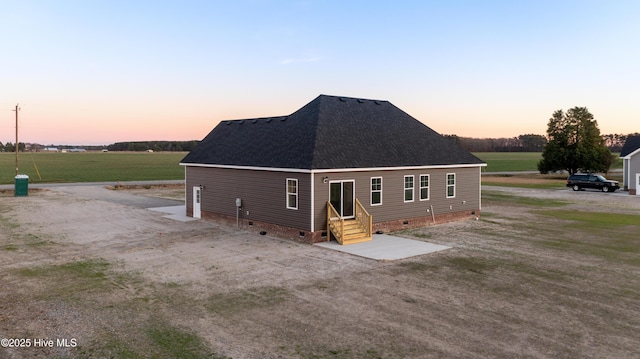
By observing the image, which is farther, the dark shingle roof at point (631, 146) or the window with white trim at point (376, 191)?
→ the dark shingle roof at point (631, 146)

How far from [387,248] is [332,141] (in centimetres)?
576

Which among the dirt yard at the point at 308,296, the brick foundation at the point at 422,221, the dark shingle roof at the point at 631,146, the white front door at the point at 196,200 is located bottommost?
the dirt yard at the point at 308,296

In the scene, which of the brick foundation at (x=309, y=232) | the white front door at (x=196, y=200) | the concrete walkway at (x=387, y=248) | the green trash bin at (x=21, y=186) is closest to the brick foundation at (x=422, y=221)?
the brick foundation at (x=309, y=232)

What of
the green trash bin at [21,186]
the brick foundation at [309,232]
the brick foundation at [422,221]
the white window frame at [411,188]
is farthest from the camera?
the green trash bin at [21,186]

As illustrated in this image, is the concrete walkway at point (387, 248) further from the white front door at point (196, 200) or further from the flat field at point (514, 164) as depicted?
the flat field at point (514, 164)

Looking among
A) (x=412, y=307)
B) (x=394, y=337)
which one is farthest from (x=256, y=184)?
(x=394, y=337)

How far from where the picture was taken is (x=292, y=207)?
761 inches

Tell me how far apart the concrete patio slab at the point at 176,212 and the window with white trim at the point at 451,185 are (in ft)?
44.2

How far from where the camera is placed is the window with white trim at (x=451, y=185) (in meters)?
24.3

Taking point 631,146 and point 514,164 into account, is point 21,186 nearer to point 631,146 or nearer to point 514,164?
point 631,146

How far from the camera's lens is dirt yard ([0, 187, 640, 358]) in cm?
870

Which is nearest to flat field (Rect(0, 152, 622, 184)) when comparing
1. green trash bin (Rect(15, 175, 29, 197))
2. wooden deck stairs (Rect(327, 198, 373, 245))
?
green trash bin (Rect(15, 175, 29, 197))

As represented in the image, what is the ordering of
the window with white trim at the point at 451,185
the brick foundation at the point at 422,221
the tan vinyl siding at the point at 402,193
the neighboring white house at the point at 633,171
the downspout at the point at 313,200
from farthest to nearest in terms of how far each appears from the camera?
the neighboring white house at the point at 633,171, the window with white trim at the point at 451,185, the brick foundation at the point at 422,221, the tan vinyl siding at the point at 402,193, the downspout at the point at 313,200

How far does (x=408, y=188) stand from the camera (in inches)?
876
